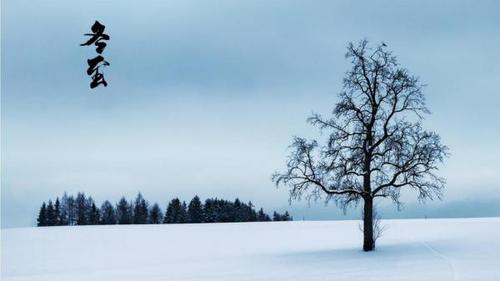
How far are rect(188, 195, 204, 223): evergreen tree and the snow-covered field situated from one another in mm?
63570

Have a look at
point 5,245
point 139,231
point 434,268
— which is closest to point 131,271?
point 434,268

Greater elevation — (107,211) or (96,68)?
(96,68)

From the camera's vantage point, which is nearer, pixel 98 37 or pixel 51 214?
pixel 98 37

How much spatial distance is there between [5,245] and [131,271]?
87.0 ft

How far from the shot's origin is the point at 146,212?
138 metres

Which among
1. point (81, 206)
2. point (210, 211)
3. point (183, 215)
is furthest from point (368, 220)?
point (81, 206)

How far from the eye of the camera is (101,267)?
3328cm

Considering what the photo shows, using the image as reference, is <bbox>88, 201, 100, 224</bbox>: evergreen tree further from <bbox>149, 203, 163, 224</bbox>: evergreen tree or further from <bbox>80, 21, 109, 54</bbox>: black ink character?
<bbox>80, 21, 109, 54</bbox>: black ink character

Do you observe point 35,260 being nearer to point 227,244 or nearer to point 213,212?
point 227,244

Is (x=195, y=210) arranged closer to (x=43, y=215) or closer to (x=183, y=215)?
(x=183, y=215)

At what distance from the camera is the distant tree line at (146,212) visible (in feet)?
389

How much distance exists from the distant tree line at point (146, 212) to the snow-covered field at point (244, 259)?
63.7 metres

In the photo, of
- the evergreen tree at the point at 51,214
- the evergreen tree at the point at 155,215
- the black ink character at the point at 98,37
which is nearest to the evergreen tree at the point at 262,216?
the evergreen tree at the point at 155,215

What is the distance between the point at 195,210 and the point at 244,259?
87635 millimetres
